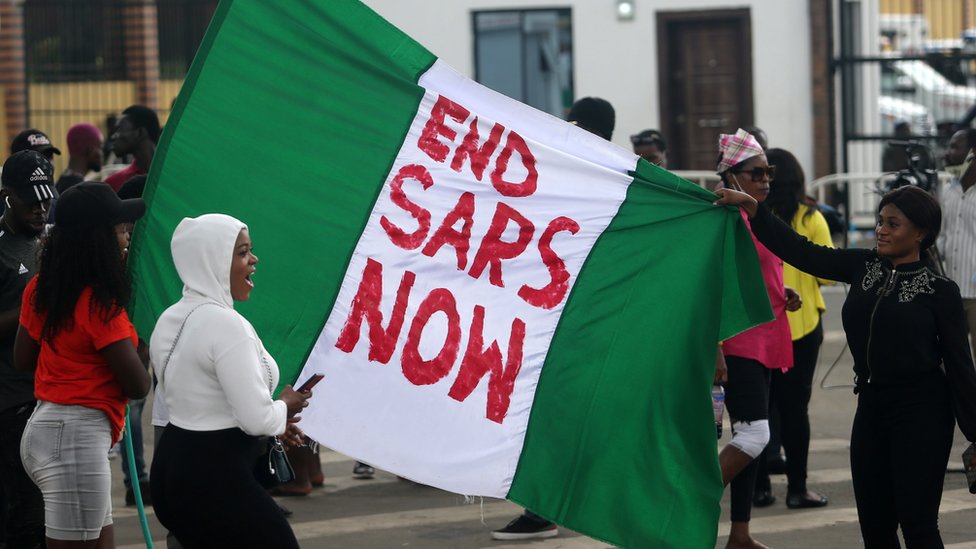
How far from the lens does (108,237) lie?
18.4ft

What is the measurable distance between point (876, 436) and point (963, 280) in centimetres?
413

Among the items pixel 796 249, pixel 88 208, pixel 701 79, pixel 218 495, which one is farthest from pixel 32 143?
pixel 701 79

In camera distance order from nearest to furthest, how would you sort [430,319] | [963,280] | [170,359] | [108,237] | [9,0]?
[170,359]
[108,237]
[430,319]
[963,280]
[9,0]

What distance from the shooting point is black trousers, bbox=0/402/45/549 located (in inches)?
251

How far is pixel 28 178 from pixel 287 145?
41.8 inches

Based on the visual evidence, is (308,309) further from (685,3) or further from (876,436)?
(685,3)

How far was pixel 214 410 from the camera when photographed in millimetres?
5059

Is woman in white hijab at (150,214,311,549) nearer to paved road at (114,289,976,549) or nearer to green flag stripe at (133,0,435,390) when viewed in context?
green flag stripe at (133,0,435,390)

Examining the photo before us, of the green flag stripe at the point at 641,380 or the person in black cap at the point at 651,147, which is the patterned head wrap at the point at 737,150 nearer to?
the green flag stripe at the point at 641,380

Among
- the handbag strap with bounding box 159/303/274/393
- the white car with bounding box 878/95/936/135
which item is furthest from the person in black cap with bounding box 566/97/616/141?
→ the white car with bounding box 878/95/936/135

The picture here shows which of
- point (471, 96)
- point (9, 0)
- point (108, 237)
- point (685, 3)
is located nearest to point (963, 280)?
point (471, 96)

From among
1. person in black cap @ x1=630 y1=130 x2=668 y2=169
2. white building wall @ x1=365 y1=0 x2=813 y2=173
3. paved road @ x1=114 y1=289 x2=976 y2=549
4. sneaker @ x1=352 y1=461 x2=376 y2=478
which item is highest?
white building wall @ x1=365 y1=0 x2=813 y2=173

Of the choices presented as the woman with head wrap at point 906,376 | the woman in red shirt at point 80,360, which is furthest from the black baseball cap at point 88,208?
the woman with head wrap at point 906,376

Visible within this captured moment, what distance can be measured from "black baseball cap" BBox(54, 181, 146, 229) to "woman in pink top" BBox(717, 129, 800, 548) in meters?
3.01
